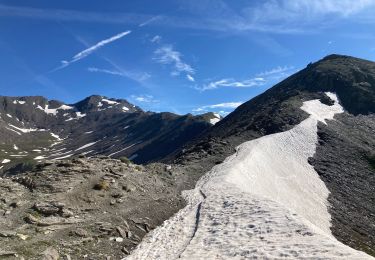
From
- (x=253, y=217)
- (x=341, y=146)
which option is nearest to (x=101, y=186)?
(x=253, y=217)

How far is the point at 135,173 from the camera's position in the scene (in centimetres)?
4056

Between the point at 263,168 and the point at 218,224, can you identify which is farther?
the point at 263,168

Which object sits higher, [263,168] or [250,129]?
[250,129]

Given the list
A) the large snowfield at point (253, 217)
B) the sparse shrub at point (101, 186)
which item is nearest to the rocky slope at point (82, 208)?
the sparse shrub at point (101, 186)

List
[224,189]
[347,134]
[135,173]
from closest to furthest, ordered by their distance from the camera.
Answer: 1. [224,189]
2. [135,173]
3. [347,134]

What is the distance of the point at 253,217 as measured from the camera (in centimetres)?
2698

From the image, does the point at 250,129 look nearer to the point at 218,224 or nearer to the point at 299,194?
the point at 299,194

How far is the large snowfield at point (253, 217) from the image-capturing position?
20438 mm

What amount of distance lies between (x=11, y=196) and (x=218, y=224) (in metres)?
15.2

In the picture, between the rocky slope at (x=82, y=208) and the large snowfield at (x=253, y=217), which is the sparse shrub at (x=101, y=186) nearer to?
the rocky slope at (x=82, y=208)

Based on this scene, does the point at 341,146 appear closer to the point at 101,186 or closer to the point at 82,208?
the point at 101,186

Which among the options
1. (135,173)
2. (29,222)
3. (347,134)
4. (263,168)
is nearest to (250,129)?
(347,134)

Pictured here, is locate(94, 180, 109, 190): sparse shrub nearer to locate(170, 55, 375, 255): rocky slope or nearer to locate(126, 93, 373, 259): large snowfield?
locate(126, 93, 373, 259): large snowfield

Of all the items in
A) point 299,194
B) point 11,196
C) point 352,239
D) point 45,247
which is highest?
point 11,196
